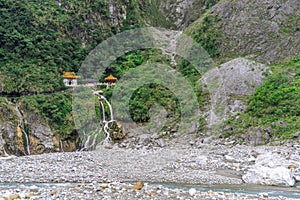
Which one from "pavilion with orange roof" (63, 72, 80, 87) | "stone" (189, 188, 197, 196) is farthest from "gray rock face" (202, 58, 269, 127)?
"stone" (189, 188, 197, 196)

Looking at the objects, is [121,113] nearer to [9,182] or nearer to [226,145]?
[226,145]

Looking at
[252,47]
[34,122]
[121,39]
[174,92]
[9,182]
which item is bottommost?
[9,182]

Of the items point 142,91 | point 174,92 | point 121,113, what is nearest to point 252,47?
point 174,92

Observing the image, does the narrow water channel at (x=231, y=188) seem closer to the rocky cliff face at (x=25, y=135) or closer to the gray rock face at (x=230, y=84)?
the rocky cliff face at (x=25, y=135)

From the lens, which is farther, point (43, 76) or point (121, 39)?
point (121, 39)

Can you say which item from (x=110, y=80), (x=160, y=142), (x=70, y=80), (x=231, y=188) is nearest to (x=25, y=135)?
(x=160, y=142)

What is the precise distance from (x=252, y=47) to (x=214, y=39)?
5530mm

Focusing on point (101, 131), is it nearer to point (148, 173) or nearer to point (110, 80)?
point (110, 80)

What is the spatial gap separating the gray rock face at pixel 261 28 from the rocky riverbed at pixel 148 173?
16.9 metres

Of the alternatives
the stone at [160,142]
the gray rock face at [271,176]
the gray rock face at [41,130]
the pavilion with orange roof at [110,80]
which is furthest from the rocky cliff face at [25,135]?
the gray rock face at [271,176]

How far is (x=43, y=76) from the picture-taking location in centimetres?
4094

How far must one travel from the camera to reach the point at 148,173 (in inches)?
800

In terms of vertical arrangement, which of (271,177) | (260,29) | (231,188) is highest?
(260,29)

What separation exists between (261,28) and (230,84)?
39.8ft
